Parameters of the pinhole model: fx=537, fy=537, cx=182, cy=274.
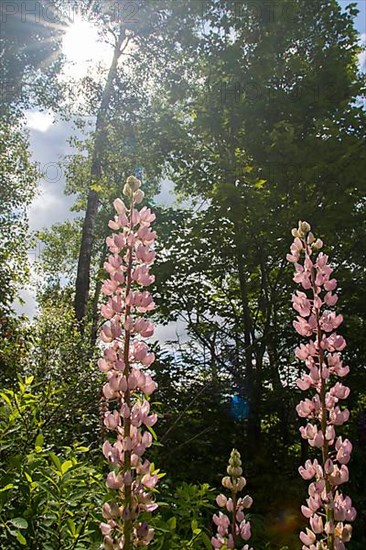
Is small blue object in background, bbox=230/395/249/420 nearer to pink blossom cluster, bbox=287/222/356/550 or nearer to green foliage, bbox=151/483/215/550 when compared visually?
green foliage, bbox=151/483/215/550

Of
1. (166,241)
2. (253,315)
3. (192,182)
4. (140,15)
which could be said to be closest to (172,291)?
(166,241)

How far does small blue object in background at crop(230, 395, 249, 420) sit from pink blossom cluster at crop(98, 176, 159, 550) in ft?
17.4

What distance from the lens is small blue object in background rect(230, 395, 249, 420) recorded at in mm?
6449

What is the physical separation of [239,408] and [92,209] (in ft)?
24.8

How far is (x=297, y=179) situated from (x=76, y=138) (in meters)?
13.2

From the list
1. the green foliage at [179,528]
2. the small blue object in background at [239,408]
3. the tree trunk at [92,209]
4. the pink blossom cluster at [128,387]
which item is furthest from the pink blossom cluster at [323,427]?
the tree trunk at [92,209]

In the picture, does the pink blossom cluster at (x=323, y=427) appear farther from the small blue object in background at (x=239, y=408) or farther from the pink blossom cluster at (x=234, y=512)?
the small blue object in background at (x=239, y=408)

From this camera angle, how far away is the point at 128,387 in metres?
1.21

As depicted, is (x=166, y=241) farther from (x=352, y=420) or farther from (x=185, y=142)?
(x=352, y=420)

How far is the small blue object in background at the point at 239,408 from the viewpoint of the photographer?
645 centimetres

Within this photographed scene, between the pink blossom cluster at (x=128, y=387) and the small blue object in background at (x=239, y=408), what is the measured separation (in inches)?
209

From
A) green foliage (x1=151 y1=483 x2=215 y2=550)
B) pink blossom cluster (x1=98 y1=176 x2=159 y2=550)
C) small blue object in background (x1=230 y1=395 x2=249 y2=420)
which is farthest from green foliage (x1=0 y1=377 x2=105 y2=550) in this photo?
small blue object in background (x1=230 y1=395 x2=249 y2=420)

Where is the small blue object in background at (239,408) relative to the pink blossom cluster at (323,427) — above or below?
above

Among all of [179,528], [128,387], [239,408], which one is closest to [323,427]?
[128,387]
